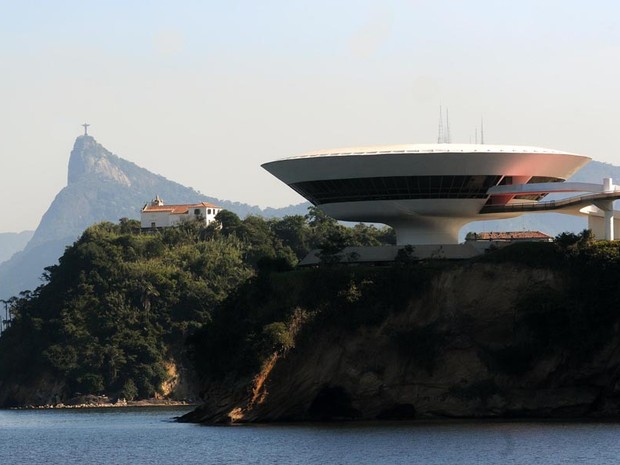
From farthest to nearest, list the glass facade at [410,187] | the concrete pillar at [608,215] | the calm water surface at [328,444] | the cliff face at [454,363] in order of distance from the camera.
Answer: the glass facade at [410,187] < the concrete pillar at [608,215] < the cliff face at [454,363] < the calm water surface at [328,444]

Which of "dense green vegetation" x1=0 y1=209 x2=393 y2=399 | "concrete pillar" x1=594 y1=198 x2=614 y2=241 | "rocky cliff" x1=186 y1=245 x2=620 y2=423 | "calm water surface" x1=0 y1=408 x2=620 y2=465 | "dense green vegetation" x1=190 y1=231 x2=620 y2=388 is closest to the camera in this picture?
"calm water surface" x1=0 y1=408 x2=620 y2=465

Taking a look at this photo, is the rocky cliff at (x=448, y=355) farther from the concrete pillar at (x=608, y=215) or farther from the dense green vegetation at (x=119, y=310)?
the dense green vegetation at (x=119, y=310)

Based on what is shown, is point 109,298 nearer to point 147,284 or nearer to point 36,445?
point 147,284

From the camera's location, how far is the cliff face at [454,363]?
100 metres

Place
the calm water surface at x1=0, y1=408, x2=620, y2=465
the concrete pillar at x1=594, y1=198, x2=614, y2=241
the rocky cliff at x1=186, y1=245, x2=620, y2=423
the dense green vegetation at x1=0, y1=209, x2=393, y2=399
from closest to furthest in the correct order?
the calm water surface at x1=0, y1=408, x2=620, y2=465 < the rocky cliff at x1=186, y1=245, x2=620, y2=423 < the concrete pillar at x1=594, y1=198, x2=614, y2=241 < the dense green vegetation at x1=0, y1=209, x2=393, y2=399

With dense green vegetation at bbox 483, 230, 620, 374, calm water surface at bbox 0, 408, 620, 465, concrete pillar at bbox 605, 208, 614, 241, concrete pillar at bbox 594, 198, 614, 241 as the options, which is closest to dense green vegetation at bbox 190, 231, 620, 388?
dense green vegetation at bbox 483, 230, 620, 374

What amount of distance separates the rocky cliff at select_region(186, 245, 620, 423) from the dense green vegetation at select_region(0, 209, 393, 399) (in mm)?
51375

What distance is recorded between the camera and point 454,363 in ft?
339

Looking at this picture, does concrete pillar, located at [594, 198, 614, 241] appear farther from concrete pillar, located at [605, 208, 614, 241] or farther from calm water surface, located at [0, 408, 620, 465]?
calm water surface, located at [0, 408, 620, 465]

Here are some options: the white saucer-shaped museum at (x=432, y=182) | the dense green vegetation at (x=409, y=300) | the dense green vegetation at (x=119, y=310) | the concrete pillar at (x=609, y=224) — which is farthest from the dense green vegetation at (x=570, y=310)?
the dense green vegetation at (x=119, y=310)

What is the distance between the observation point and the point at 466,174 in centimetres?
10931

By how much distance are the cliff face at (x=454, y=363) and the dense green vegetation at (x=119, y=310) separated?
170 feet

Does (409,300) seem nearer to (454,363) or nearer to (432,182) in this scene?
(454,363)

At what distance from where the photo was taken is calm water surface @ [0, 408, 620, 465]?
247 feet
